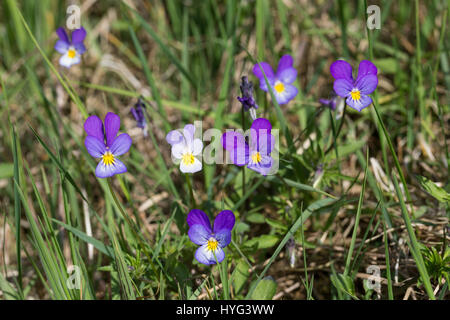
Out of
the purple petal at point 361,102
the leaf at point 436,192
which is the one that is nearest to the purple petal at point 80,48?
the purple petal at point 361,102

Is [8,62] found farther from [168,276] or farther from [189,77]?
[168,276]

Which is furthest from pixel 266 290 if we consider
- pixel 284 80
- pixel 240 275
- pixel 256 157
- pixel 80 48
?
pixel 80 48

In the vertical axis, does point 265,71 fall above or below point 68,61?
below

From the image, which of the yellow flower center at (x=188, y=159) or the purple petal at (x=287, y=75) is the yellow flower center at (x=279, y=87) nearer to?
the purple petal at (x=287, y=75)

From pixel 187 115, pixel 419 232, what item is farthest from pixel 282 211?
pixel 187 115

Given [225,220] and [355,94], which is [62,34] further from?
[355,94]
